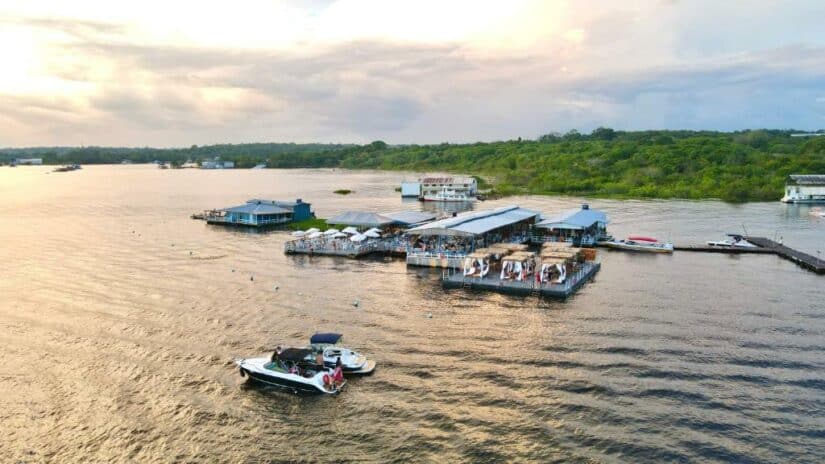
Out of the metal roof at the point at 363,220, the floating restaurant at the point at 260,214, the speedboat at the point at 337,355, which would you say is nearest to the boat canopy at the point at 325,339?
the speedboat at the point at 337,355

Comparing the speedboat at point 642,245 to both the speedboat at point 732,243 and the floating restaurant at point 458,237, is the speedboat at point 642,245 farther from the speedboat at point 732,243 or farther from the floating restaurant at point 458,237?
the floating restaurant at point 458,237

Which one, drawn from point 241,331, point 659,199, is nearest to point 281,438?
point 241,331

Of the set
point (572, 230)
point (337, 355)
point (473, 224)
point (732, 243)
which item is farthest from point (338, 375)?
point (732, 243)

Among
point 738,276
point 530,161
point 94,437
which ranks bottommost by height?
point 94,437

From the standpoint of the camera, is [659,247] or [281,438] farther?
[659,247]

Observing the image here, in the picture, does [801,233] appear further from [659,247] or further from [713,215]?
[659,247]
